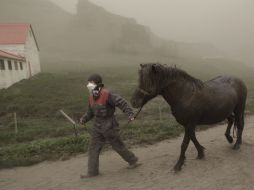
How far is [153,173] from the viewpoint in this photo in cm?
602

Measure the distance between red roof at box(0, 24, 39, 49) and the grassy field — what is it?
31.8ft

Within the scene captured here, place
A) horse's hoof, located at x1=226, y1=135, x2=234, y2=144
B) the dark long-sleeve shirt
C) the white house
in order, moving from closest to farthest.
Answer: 1. the dark long-sleeve shirt
2. horse's hoof, located at x1=226, y1=135, x2=234, y2=144
3. the white house

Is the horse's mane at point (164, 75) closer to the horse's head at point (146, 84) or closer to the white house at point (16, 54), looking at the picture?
the horse's head at point (146, 84)

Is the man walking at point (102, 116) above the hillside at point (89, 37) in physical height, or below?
below

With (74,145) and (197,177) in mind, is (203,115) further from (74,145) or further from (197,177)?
(74,145)

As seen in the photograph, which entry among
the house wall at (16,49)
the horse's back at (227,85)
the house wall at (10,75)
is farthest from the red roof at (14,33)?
the horse's back at (227,85)

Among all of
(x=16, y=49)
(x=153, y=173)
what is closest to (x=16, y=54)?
(x=16, y=49)

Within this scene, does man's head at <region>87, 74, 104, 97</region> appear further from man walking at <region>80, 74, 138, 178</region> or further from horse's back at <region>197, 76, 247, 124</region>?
horse's back at <region>197, 76, 247, 124</region>

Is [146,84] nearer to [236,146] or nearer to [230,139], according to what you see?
[236,146]

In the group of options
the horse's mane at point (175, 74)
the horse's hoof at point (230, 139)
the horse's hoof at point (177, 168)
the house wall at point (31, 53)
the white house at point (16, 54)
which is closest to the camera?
the horse's mane at point (175, 74)

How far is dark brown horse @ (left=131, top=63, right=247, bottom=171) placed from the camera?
5637 mm

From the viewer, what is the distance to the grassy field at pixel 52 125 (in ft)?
26.7

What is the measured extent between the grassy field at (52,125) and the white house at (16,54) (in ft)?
7.34

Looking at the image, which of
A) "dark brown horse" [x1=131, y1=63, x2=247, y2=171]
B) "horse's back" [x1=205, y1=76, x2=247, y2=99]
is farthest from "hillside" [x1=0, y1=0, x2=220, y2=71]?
"dark brown horse" [x1=131, y1=63, x2=247, y2=171]
